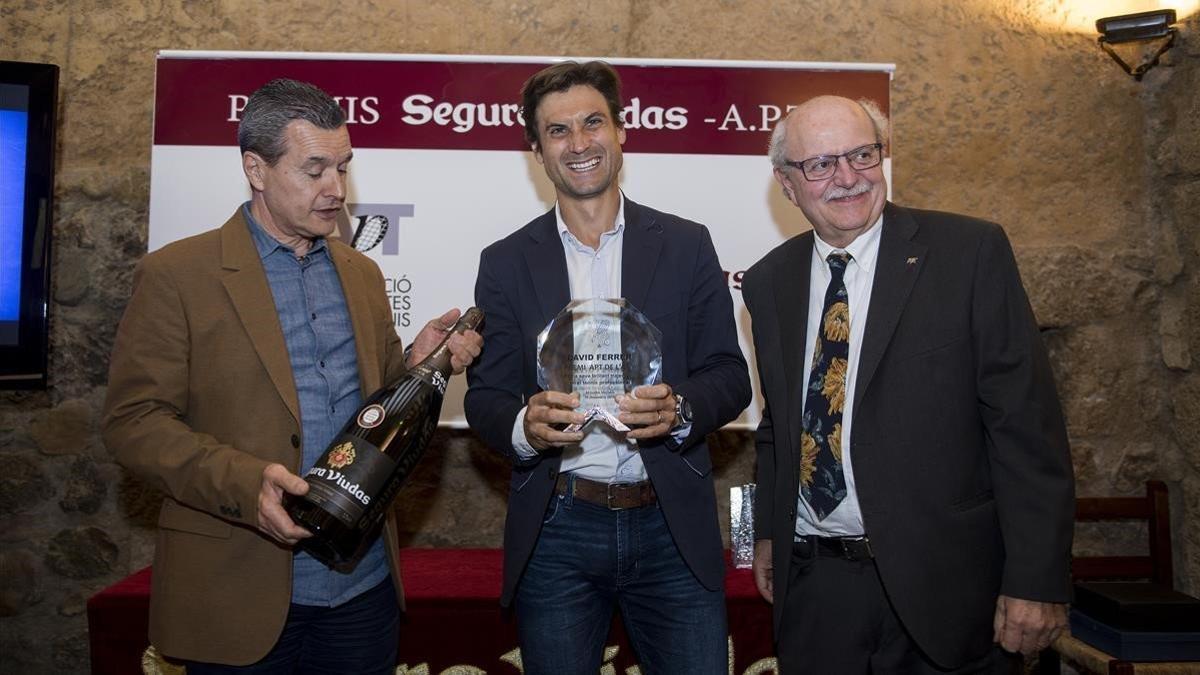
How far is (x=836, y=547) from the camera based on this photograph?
188 centimetres

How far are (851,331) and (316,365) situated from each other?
3.68 feet

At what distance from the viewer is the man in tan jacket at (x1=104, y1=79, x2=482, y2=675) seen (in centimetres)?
169

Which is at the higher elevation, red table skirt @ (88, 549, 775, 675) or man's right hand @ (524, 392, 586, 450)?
man's right hand @ (524, 392, 586, 450)

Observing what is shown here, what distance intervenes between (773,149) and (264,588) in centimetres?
147

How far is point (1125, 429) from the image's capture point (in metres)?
3.29

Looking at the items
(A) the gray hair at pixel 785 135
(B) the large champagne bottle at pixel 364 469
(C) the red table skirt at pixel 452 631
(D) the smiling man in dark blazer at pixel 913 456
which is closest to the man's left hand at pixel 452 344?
(B) the large champagne bottle at pixel 364 469

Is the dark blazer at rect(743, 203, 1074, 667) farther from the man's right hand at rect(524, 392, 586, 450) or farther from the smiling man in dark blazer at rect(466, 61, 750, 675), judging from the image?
the man's right hand at rect(524, 392, 586, 450)

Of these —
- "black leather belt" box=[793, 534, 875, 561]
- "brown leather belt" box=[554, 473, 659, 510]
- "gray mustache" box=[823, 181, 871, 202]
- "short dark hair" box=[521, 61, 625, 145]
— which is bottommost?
"black leather belt" box=[793, 534, 875, 561]

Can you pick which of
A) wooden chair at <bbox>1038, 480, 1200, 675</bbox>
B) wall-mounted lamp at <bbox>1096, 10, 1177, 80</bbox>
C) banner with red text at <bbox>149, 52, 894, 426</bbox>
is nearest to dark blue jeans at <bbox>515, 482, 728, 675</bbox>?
banner with red text at <bbox>149, 52, 894, 426</bbox>

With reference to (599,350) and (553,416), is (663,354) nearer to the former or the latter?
(599,350)

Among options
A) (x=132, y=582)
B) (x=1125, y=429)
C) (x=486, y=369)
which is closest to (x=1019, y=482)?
(x=486, y=369)

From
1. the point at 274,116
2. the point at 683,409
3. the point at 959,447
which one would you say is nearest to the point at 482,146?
the point at 274,116

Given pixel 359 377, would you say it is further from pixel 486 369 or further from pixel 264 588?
pixel 264 588

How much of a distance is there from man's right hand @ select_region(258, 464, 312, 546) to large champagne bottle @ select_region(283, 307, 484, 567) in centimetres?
1
